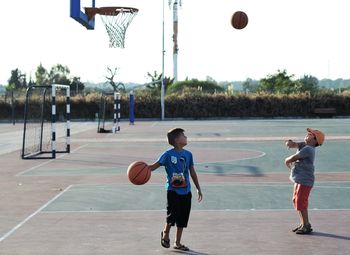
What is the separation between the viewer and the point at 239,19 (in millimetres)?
20969

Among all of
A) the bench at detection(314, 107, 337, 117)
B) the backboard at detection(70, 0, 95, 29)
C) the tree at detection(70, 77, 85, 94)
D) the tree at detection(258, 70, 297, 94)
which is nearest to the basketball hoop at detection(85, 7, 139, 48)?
the backboard at detection(70, 0, 95, 29)

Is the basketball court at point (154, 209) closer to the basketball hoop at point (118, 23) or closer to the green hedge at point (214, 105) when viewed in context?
the basketball hoop at point (118, 23)

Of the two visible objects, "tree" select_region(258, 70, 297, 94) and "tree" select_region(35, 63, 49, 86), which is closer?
"tree" select_region(258, 70, 297, 94)

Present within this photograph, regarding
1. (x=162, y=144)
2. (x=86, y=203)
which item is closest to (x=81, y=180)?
(x=86, y=203)

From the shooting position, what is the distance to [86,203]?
41.0 ft

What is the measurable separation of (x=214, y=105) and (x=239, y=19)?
41.1 m

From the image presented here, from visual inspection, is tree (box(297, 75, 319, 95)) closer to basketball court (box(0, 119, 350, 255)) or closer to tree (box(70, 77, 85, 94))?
tree (box(70, 77, 85, 94))

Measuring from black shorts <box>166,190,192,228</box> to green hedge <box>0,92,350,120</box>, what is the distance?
2043 inches

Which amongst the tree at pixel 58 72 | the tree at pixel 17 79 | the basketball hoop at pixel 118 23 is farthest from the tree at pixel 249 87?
the basketball hoop at pixel 118 23

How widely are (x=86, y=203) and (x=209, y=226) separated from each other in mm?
3100

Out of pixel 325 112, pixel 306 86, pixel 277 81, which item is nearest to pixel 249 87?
pixel 277 81

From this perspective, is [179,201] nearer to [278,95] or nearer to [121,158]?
[121,158]

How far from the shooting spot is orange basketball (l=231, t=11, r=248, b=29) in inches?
825

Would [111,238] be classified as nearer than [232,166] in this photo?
Yes
